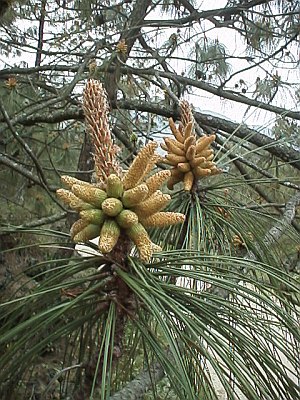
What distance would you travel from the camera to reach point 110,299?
1.51 feet

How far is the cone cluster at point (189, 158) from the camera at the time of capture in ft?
2.21

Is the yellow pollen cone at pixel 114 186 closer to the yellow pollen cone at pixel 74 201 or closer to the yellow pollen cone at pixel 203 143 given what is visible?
the yellow pollen cone at pixel 74 201

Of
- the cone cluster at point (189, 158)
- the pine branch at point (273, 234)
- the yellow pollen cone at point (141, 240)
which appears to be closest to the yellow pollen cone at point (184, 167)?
the cone cluster at point (189, 158)

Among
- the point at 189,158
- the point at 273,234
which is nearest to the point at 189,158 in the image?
the point at 189,158

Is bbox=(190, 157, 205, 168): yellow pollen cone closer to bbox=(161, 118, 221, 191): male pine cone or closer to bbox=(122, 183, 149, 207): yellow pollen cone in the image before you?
bbox=(161, 118, 221, 191): male pine cone

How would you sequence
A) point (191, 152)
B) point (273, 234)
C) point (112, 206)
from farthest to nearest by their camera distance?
point (273, 234) → point (191, 152) → point (112, 206)

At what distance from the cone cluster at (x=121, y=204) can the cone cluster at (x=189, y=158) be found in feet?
0.70

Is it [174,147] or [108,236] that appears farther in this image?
[174,147]

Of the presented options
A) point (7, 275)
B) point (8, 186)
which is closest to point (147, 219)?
point (7, 275)

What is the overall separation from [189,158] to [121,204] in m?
0.25

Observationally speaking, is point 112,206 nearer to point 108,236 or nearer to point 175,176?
point 108,236

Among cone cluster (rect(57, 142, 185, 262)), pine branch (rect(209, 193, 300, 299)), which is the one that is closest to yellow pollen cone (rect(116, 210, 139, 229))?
cone cluster (rect(57, 142, 185, 262))

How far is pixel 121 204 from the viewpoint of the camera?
44 centimetres

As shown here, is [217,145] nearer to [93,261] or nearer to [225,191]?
[225,191]
